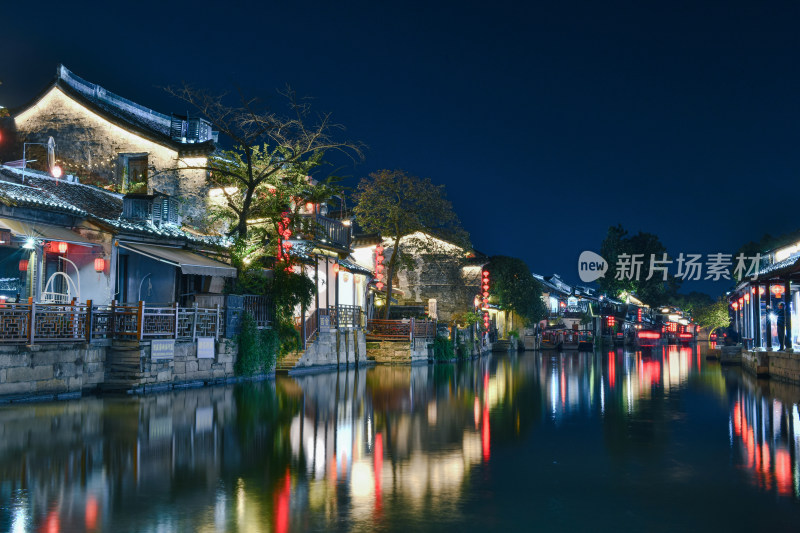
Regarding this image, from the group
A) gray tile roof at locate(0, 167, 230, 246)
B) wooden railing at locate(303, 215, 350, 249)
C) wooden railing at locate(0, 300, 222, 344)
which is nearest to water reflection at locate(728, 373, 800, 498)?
wooden railing at locate(0, 300, 222, 344)

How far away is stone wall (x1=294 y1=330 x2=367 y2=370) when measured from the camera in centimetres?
2931

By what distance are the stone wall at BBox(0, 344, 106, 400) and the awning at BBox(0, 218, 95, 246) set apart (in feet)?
11.6

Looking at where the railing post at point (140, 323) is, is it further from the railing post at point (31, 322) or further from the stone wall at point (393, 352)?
the stone wall at point (393, 352)

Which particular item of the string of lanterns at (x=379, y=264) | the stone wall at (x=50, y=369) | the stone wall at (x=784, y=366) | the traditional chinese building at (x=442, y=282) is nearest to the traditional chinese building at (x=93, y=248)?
the stone wall at (x=50, y=369)

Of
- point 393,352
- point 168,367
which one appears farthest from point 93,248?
point 393,352

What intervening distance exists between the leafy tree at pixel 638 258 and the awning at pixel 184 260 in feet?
263

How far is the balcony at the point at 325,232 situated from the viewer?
29.8m

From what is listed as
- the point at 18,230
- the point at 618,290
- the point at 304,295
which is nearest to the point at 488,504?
the point at 18,230

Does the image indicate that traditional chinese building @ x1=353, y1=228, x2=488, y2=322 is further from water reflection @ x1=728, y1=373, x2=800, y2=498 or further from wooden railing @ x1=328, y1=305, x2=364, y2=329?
water reflection @ x1=728, y1=373, x2=800, y2=498

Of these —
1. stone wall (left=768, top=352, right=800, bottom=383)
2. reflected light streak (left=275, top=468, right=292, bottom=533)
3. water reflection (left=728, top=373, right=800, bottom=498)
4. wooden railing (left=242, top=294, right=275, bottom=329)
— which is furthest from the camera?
wooden railing (left=242, top=294, right=275, bottom=329)

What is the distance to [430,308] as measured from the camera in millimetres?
48219

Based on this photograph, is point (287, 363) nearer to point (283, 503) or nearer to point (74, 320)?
point (74, 320)

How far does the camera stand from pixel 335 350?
31719 mm

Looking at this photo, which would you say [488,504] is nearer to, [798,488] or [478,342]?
[798,488]
